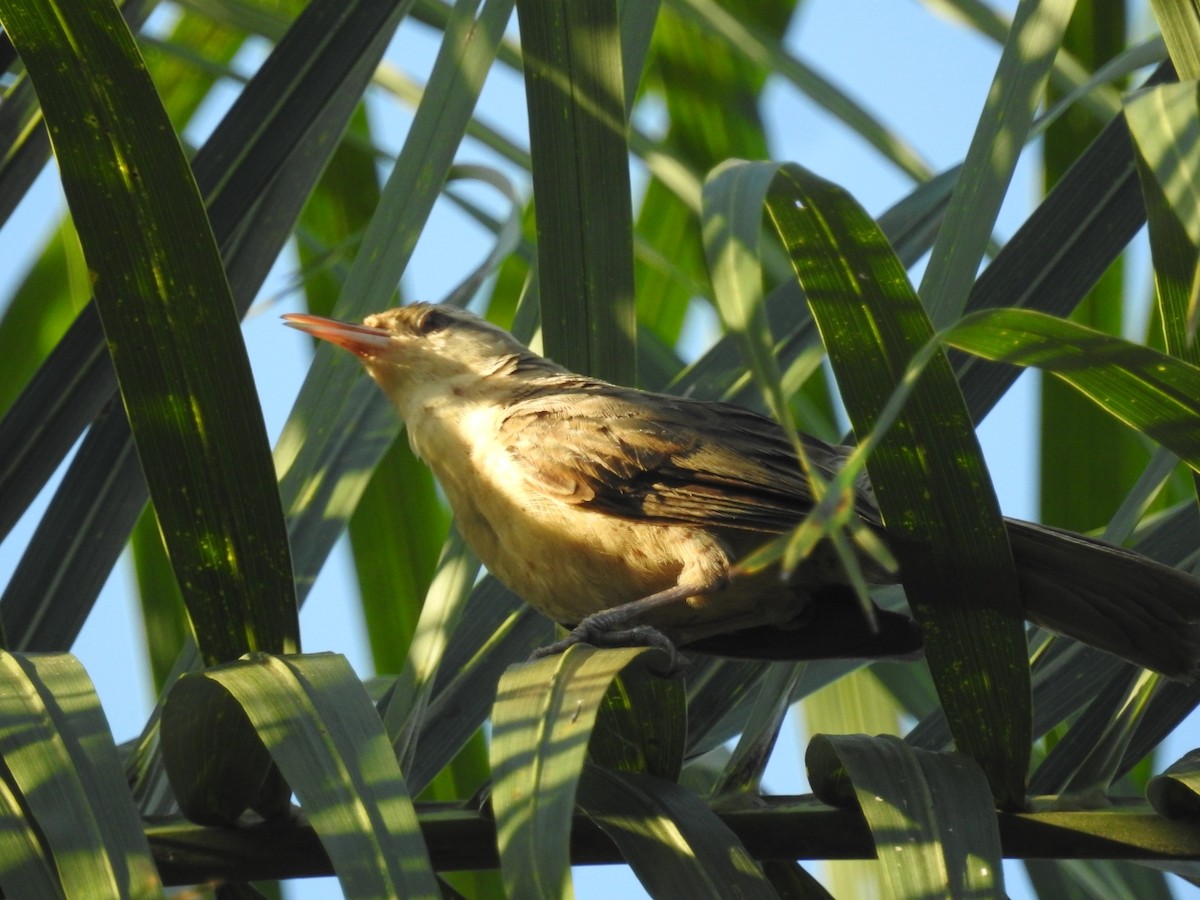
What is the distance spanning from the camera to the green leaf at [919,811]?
142 cm

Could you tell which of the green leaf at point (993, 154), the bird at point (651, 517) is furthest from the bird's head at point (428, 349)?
the green leaf at point (993, 154)

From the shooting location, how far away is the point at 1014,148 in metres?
1.84

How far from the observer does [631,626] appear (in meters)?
2.57

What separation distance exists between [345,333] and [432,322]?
59 cm

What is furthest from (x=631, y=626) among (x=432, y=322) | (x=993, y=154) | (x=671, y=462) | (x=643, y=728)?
(x=432, y=322)

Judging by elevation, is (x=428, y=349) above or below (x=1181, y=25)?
below

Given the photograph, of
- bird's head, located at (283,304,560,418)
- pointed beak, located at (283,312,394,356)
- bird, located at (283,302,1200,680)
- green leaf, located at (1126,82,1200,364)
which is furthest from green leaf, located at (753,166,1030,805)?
bird's head, located at (283,304,560,418)

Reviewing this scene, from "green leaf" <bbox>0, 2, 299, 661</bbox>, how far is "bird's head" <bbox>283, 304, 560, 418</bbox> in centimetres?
132

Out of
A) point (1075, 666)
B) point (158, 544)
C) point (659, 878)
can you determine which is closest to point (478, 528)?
point (158, 544)

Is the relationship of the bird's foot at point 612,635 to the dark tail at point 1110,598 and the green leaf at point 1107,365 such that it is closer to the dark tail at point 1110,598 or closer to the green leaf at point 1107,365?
the dark tail at point 1110,598

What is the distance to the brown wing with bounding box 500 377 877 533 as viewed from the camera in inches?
102

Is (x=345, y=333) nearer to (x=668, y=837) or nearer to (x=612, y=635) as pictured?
(x=612, y=635)

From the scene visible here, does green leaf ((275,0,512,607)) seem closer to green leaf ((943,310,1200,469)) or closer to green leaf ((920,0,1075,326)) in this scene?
green leaf ((920,0,1075,326))

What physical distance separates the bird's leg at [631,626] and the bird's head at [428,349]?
803mm
